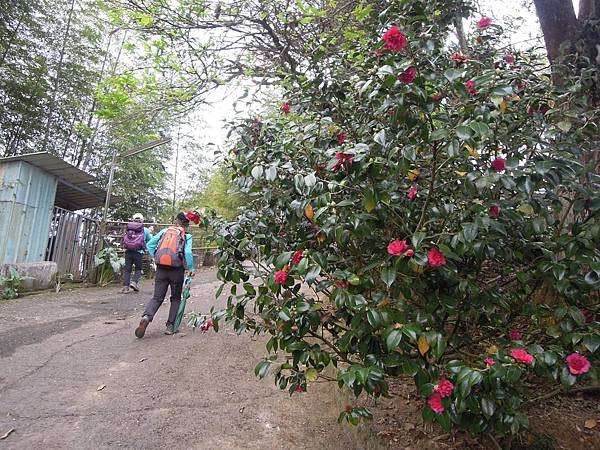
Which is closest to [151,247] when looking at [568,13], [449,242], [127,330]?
[127,330]

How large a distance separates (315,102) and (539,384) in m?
2.06

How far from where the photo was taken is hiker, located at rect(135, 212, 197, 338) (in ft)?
14.5

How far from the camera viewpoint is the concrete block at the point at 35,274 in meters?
6.76

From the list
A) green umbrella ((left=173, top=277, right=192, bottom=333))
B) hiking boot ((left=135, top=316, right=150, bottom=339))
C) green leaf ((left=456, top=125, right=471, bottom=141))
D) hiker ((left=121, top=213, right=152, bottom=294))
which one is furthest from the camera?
hiker ((left=121, top=213, right=152, bottom=294))

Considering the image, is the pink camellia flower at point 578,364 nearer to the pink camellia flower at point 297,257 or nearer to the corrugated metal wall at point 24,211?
the pink camellia flower at point 297,257

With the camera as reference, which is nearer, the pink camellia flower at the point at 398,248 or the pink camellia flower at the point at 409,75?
the pink camellia flower at the point at 409,75

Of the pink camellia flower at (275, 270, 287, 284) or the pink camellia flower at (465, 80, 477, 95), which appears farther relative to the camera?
the pink camellia flower at (275, 270, 287, 284)

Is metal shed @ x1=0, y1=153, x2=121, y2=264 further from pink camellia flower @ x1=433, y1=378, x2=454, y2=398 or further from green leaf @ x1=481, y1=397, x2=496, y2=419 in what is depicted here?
green leaf @ x1=481, y1=397, x2=496, y2=419

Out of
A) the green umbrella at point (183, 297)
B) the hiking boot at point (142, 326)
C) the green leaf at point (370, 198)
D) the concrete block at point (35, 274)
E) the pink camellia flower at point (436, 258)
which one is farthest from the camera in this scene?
the concrete block at point (35, 274)

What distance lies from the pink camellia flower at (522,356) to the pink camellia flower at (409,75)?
1143 millimetres

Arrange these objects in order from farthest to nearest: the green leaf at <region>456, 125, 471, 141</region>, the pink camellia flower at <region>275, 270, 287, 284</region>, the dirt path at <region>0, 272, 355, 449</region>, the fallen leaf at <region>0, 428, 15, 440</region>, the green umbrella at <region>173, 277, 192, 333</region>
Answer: the green umbrella at <region>173, 277, 192, 333</region>, the dirt path at <region>0, 272, 355, 449</region>, the fallen leaf at <region>0, 428, 15, 440</region>, the pink camellia flower at <region>275, 270, 287, 284</region>, the green leaf at <region>456, 125, 471, 141</region>

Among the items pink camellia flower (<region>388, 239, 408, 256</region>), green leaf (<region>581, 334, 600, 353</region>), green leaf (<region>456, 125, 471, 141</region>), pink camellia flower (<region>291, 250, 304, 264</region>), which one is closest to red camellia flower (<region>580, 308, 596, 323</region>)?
green leaf (<region>581, 334, 600, 353</region>)

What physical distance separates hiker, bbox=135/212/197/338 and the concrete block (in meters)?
3.78

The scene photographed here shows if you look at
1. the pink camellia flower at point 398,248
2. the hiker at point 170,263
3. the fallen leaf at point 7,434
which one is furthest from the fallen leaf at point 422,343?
the hiker at point 170,263
